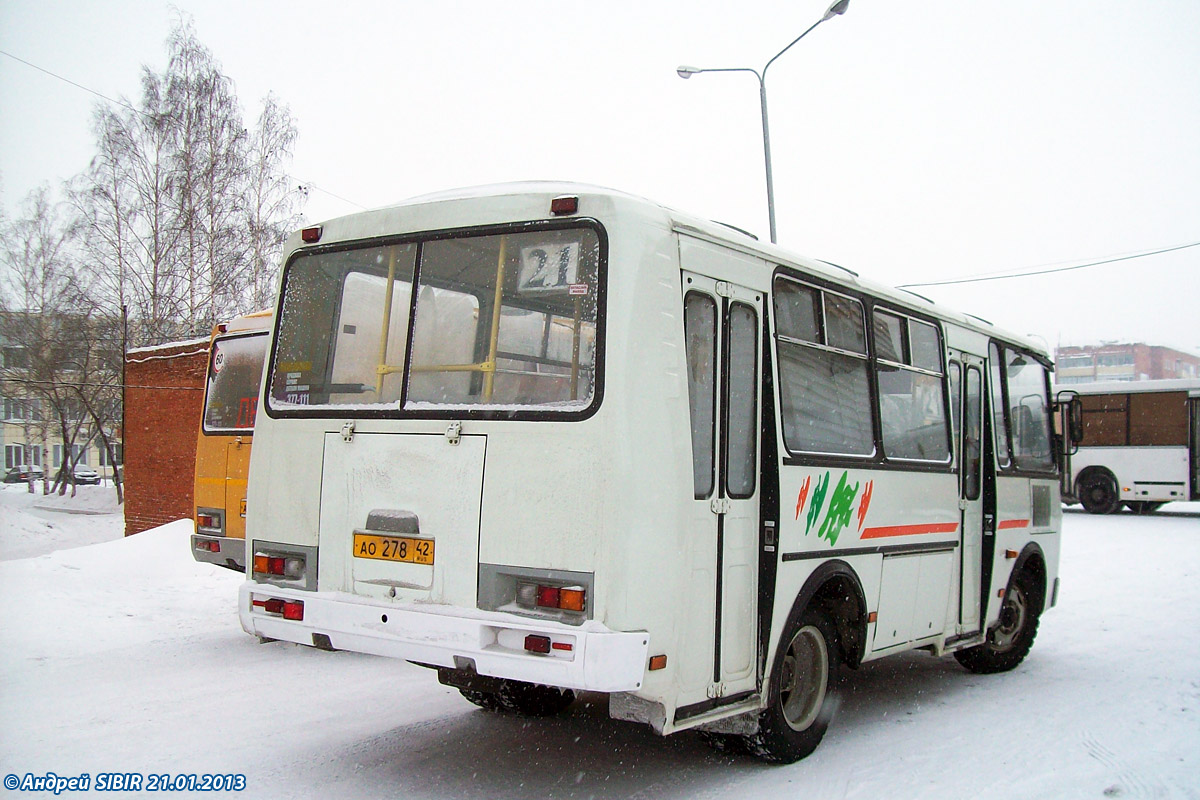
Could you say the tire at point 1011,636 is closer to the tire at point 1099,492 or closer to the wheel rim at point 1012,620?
the wheel rim at point 1012,620

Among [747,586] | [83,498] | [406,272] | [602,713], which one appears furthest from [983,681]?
[83,498]

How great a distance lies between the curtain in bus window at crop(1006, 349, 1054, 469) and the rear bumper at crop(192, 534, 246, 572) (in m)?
7.08

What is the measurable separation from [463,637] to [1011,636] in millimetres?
6197

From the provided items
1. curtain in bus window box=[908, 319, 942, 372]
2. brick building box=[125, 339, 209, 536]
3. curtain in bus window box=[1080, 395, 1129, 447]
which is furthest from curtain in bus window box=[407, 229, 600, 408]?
curtain in bus window box=[1080, 395, 1129, 447]

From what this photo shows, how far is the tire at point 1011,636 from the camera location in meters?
8.76

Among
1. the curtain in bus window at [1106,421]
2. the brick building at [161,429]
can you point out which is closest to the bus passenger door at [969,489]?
the brick building at [161,429]

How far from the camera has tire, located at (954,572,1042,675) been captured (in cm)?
876

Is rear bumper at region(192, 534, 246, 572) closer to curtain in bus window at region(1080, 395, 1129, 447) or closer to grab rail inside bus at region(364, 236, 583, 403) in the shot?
grab rail inside bus at region(364, 236, 583, 403)

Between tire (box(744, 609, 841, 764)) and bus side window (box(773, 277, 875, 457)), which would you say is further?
bus side window (box(773, 277, 875, 457))

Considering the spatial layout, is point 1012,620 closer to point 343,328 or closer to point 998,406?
point 998,406

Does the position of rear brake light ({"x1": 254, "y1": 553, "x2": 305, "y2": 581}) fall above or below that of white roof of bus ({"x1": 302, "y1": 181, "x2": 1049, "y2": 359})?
below

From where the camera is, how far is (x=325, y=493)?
17.4ft

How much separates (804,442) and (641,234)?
1798mm

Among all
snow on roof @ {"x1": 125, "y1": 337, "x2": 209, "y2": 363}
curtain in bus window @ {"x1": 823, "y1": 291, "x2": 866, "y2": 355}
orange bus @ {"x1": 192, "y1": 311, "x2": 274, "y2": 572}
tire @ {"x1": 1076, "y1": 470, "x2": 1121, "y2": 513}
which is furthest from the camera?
tire @ {"x1": 1076, "y1": 470, "x2": 1121, "y2": 513}
